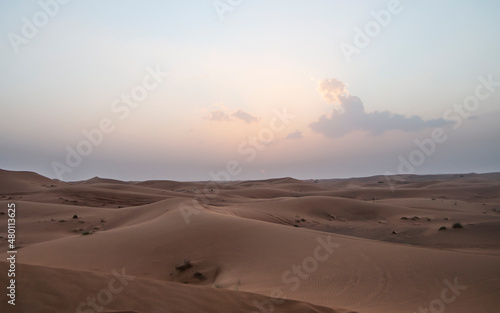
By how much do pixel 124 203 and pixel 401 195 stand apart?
29.5 m

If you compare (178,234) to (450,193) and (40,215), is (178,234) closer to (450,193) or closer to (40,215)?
(40,215)

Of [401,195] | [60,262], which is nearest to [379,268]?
[60,262]

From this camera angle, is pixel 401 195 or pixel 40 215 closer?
pixel 40 215

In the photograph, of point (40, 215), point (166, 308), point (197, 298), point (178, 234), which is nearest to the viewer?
point (166, 308)

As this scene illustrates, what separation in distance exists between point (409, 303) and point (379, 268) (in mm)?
1799

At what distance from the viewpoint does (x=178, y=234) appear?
33.9 ft

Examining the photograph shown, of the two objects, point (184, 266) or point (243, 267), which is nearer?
point (243, 267)

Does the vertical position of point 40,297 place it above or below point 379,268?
above

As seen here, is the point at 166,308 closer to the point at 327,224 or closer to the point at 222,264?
the point at 222,264

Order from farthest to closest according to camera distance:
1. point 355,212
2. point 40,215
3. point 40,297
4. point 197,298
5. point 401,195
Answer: point 401,195
point 355,212
point 40,215
point 197,298
point 40,297

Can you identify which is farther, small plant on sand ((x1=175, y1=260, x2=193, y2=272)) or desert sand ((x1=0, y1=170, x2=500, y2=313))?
small plant on sand ((x1=175, y1=260, x2=193, y2=272))

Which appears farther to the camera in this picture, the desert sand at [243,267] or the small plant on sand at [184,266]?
the small plant on sand at [184,266]

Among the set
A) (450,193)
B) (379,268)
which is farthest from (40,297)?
(450,193)

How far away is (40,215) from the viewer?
667 inches
